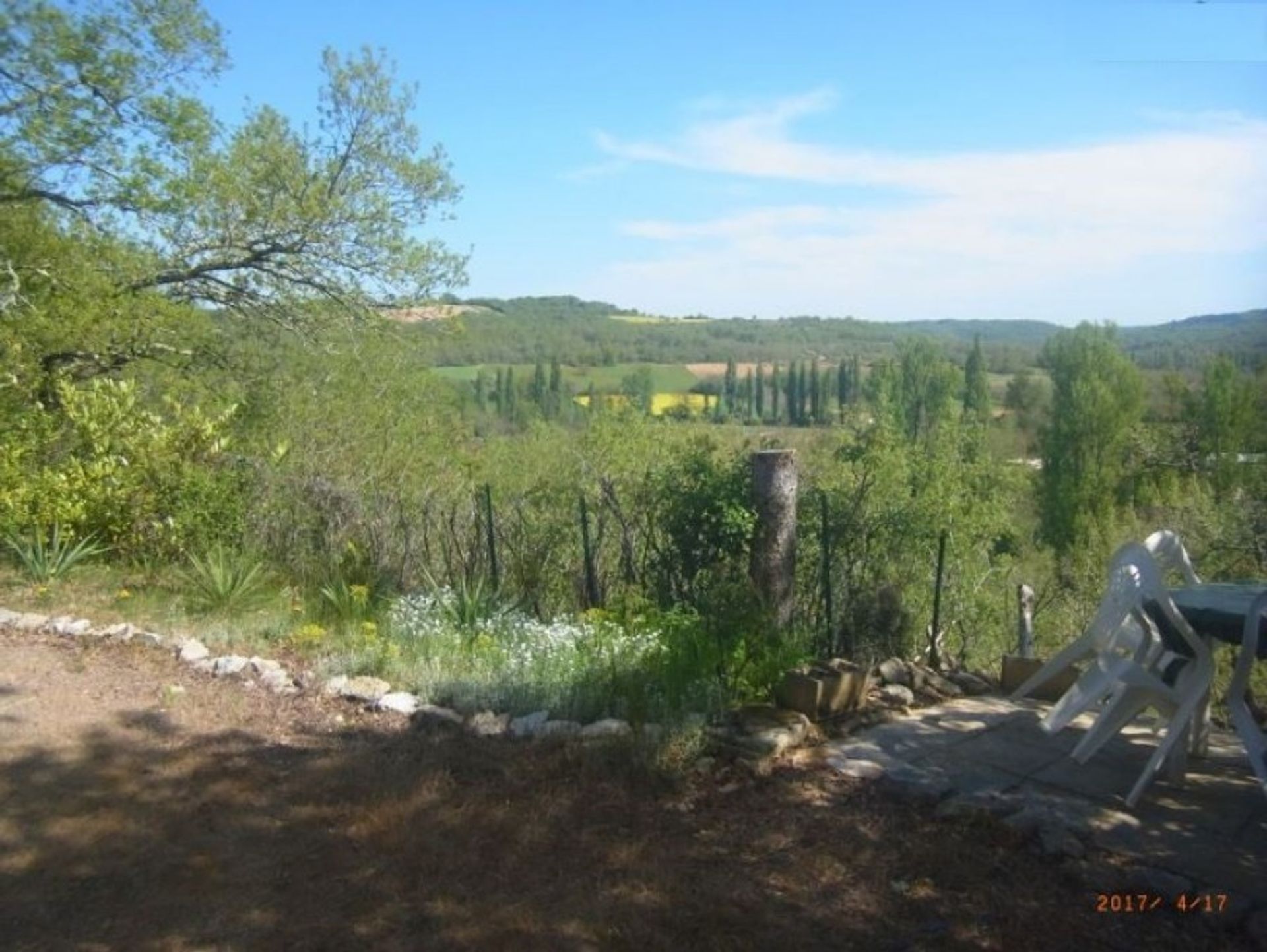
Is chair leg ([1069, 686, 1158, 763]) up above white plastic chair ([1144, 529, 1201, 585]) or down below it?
below

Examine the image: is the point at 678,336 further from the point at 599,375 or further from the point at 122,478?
the point at 122,478

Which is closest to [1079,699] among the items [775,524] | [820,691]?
[820,691]

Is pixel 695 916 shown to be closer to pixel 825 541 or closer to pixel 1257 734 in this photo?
pixel 1257 734

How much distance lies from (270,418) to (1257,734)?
37.1 feet

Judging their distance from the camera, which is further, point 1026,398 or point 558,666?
point 1026,398

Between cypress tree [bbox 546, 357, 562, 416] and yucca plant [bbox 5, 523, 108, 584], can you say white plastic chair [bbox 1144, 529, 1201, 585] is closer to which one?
yucca plant [bbox 5, 523, 108, 584]

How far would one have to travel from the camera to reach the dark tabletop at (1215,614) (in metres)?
3.48

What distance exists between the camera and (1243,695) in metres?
3.70

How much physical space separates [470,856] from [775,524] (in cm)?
293

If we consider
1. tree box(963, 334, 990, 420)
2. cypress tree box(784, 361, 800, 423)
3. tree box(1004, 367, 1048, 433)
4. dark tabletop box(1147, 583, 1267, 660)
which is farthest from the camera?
tree box(963, 334, 990, 420)

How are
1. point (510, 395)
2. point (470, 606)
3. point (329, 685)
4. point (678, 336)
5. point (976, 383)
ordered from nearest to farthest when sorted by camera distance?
point (329, 685), point (470, 606), point (510, 395), point (976, 383), point (678, 336)

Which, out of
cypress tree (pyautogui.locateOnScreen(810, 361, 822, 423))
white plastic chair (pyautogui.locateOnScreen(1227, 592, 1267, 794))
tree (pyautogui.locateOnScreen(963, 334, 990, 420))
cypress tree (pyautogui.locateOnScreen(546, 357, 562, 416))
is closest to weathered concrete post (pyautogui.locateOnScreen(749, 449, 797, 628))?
white plastic chair (pyautogui.locateOnScreen(1227, 592, 1267, 794))

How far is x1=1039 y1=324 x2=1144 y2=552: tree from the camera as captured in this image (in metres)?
39.8

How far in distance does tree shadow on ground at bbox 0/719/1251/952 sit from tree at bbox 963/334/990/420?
45977 millimetres
